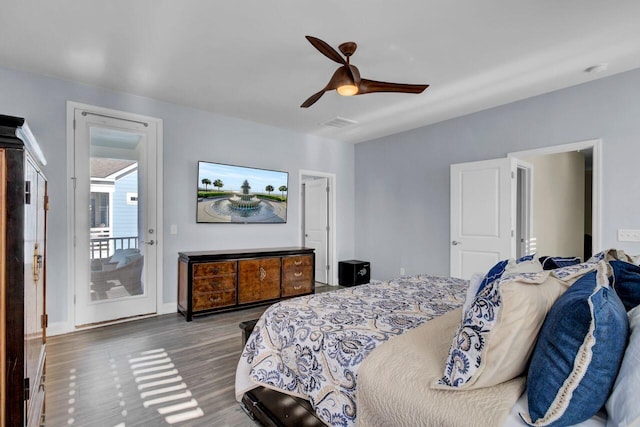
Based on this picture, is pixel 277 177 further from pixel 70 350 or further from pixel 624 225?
pixel 624 225

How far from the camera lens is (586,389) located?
0.85 m

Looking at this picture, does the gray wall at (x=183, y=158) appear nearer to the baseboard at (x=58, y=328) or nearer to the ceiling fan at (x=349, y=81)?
the baseboard at (x=58, y=328)

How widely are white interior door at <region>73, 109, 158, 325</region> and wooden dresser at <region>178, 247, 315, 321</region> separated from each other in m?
0.48

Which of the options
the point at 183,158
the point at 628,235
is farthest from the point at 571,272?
the point at 183,158

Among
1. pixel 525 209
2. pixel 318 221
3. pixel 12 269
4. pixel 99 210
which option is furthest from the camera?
pixel 318 221

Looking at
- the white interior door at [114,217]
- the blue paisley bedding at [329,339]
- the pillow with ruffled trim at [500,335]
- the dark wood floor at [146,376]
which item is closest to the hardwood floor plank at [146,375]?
the dark wood floor at [146,376]

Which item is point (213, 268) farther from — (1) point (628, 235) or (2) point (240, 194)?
(1) point (628, 235)

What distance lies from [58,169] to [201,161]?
1496mm

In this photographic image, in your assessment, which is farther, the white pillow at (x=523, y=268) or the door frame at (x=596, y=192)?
the door frame at (x=596, y=192)

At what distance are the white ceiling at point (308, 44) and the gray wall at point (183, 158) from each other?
0.21 meters

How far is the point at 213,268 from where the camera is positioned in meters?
3.87

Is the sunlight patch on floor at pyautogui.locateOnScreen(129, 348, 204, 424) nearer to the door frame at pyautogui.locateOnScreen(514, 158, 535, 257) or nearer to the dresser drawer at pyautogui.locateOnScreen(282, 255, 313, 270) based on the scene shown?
the dresser drawer at pyautogui.locateOnScreen(282, 255, 313, 270)

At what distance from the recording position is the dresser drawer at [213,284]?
3766 mm

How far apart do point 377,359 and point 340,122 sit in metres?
3.95
